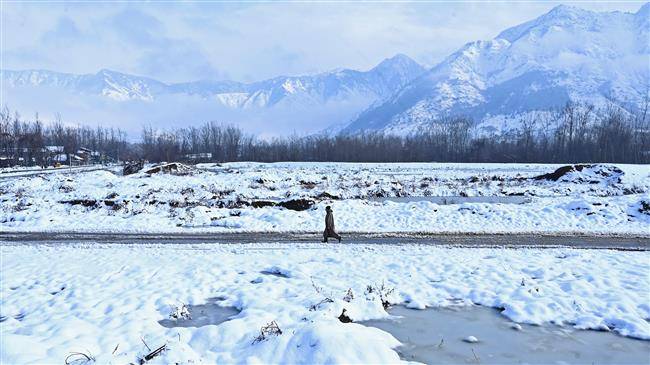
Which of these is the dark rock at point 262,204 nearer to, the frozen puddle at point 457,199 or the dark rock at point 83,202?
the frozen puddle at point 457,199

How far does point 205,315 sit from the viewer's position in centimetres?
941

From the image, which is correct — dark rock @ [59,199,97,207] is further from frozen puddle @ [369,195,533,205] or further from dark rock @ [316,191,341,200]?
frozen puddle @ [369,195,533,205]

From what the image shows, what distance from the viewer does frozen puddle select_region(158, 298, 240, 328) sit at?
29.3 feet

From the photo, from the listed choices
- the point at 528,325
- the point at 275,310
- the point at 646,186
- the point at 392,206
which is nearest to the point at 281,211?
the point at 392,206

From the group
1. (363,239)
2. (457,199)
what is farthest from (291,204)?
(457,199)

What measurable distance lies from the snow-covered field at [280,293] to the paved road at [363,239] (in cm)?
137

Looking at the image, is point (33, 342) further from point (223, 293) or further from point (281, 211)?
point (281, 211)

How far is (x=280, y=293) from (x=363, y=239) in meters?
7.48

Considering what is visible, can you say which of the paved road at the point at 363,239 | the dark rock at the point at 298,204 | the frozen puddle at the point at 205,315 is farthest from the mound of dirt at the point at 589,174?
the frozen puddle at the point at 205,315

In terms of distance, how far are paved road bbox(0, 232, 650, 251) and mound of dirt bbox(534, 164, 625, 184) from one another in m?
22.1

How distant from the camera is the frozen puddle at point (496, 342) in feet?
24.1

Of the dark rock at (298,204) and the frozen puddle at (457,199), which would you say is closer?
the dark rock at (298,204)

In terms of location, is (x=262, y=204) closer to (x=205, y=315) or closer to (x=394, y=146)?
(x=205, y=315)

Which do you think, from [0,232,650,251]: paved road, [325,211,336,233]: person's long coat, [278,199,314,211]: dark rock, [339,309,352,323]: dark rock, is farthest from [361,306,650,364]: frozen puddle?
[278,199,314,211]: dark rock
